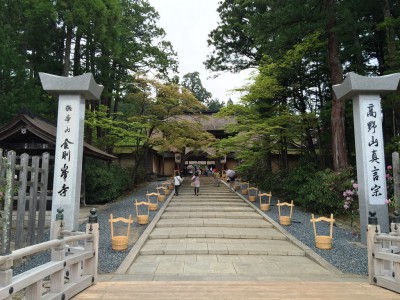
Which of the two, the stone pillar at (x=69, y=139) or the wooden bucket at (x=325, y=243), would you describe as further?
the wooden bucket at (x=325, y=243)

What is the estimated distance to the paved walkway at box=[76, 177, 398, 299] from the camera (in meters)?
4.62

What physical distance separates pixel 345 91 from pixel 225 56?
526 inches

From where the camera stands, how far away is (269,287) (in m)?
4.74

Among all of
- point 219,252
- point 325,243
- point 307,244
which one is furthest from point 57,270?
point 307,244

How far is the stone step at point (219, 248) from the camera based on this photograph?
7711mm

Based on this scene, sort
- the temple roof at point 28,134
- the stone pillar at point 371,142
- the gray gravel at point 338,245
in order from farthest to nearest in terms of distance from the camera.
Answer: the temple roof at point 28,134
the stone pillar at point 371,142
the gray gravel at point 338,245

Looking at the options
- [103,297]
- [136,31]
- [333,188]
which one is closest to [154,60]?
[136,31]

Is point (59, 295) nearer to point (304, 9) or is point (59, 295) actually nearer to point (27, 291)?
point (27, 291)

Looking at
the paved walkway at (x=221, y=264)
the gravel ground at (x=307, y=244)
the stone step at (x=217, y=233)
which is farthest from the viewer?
the stone step at (x=217, y=233)

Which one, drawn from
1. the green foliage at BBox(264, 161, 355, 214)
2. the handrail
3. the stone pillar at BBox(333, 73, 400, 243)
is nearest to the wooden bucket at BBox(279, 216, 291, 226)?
the green foliage at BBox(264, 161, 355, 214)

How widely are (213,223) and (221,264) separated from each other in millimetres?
4393

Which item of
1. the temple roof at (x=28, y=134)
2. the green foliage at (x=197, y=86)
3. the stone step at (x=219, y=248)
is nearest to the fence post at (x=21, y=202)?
the stone step at (x=219, y=248)

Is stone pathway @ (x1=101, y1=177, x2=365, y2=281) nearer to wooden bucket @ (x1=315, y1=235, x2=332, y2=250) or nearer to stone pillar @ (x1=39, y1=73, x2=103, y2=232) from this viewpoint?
wooden bucket @ (x1=315, y1=235, x2=332, y2=250)

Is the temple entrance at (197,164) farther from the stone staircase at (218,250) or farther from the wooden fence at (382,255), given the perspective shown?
the wooden fence at (382,255)
